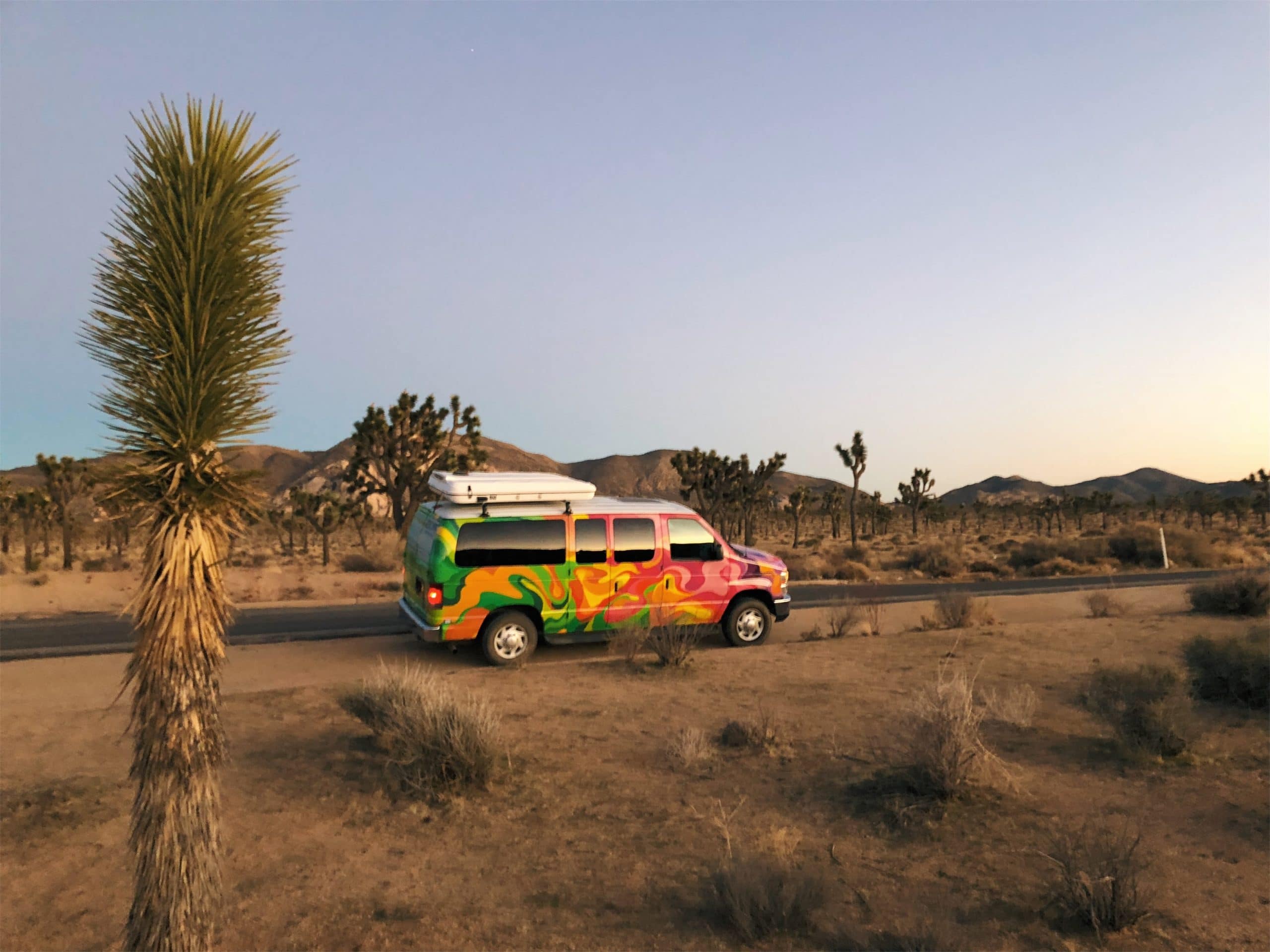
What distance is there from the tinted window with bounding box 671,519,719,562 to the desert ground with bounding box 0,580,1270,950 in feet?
8.28

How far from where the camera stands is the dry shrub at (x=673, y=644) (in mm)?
11281

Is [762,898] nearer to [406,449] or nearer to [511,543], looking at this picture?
[511,543]

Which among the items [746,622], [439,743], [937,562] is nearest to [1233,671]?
[746,622]

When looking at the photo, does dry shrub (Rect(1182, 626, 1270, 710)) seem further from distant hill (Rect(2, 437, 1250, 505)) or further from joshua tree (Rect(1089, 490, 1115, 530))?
distant hill (Rect(2, 437, 1250, 505))

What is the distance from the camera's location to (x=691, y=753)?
719 centimetres

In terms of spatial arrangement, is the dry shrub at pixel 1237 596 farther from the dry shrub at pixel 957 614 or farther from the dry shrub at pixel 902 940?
the dry shrub at pixel 902 940

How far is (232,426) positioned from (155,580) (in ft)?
2.39

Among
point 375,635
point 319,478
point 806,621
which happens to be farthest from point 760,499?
point 319,478

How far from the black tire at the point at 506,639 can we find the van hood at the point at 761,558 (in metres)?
3.82

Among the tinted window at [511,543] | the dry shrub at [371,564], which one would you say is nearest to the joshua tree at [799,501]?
the dry shrub at [371,564]

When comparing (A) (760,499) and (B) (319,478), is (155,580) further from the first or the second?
(B) (319,478)

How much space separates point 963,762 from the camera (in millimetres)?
6379

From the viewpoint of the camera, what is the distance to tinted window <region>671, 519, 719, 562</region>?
12281 mm

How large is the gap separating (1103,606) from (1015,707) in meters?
10.1
